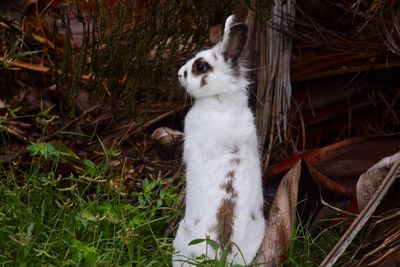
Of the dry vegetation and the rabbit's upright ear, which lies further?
the dry vegetation

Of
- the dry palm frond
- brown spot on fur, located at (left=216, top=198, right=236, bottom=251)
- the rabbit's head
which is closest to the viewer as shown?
brown spot on fur, located at (left=216, top=198, right=236, bottom=251)

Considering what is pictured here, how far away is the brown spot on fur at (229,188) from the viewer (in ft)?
12.9

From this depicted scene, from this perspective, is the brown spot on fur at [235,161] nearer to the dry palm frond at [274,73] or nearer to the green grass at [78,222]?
the green grass at [78,222]

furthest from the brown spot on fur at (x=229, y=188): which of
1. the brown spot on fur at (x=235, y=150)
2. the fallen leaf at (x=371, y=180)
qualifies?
the fallen leaf at (x=371, y=180)

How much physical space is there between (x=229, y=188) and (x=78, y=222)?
0.83 m

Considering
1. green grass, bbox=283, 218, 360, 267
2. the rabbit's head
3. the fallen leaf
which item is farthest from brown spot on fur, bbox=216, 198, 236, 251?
the fallen leaf

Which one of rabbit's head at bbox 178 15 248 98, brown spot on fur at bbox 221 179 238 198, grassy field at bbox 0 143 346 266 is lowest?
grassy field at bbox 0 143 346 266

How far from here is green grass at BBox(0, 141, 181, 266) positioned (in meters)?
3.97

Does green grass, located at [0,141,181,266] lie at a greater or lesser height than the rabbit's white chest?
lesser

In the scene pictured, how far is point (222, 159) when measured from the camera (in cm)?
399

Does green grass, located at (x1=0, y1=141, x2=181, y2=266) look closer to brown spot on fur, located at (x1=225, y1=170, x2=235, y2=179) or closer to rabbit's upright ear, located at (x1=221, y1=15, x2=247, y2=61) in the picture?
brown spot on fur, located at (x1=225, y1=170, x2=235, y2=179)

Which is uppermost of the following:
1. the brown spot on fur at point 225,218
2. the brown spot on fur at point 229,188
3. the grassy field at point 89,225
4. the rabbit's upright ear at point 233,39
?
the rabbit's upright ear at point 233,39

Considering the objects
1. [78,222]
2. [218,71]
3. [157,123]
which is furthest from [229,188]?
[157,123]

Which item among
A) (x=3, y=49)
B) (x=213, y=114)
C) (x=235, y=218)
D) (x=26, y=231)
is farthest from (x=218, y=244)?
(x=3, y=49)
